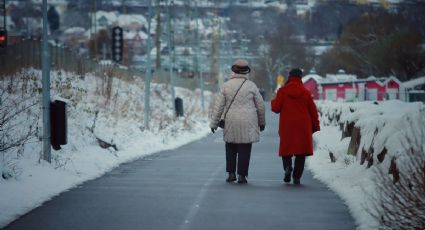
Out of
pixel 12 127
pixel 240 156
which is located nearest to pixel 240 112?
pixel 240 156

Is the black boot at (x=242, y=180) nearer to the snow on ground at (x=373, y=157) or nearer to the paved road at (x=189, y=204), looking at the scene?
the paved road at (x=189, y=204)

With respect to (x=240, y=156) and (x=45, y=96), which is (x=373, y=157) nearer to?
(x=240, y=156)

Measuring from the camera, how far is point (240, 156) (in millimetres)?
13617

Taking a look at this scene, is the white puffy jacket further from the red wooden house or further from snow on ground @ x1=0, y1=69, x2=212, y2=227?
the red wooden house

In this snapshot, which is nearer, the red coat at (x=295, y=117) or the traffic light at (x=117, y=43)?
the red coat at (x=295, y=117)

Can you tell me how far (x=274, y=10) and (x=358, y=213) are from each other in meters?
171

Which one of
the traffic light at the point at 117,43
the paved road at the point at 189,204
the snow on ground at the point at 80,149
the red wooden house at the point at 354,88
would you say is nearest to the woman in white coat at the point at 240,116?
the paved road at the point at 189,204

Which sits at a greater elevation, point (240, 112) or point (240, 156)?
point (240, 112)

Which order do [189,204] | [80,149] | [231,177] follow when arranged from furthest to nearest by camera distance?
[80,149]
[231,177]
[189,204]

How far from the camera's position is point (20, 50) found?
39875mm

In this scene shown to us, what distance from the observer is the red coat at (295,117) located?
13.5 meters

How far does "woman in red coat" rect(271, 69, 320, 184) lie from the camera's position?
1354 centimetres

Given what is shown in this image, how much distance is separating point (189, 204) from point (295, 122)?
3.33 meters

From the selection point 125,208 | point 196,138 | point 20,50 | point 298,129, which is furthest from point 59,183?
point 20,50
